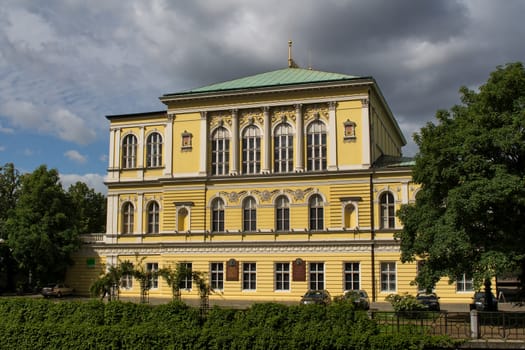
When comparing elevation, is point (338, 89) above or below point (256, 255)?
above

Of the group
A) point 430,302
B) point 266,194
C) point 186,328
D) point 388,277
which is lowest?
point 430,302

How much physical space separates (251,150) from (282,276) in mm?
10539

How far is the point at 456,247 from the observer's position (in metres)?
26.9

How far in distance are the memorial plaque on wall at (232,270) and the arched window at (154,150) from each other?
36.5ft

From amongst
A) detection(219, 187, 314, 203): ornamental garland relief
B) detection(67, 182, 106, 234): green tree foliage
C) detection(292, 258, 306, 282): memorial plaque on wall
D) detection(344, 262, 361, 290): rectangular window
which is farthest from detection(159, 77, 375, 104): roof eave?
detection(67, 182, 106, 234): green tree foliage

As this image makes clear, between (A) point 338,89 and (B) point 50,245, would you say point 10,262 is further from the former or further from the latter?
(A) point 338,89

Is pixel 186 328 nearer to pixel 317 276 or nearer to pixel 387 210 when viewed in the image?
pixel 317 276

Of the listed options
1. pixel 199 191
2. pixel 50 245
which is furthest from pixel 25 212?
pixel 199 191

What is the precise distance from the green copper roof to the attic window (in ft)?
11.3

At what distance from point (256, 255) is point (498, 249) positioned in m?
23.5

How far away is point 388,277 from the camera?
145 feet

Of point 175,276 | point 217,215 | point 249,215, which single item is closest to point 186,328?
point 175,276

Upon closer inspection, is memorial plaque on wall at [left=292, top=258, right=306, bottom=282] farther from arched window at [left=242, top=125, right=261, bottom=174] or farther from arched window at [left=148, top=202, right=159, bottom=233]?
arched window at [left=148, top=202, right=159, bottom=233]

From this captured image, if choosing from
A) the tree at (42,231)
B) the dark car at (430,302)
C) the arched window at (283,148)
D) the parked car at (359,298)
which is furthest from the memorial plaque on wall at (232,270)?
the dark car at (430,302)
